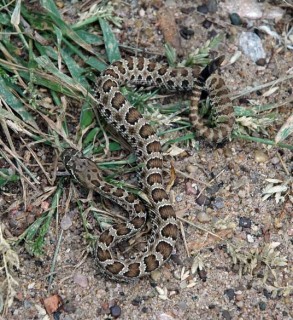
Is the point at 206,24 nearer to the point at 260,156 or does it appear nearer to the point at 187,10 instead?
the point at 187,10

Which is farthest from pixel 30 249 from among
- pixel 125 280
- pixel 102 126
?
pixel 102 126

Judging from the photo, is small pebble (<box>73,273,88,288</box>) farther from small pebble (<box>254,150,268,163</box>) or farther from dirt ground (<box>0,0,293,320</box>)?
small pebble (<box>254,150,268,163</box>)

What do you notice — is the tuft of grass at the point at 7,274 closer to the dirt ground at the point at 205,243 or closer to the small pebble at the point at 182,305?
the dirt ground at the point at 205,243

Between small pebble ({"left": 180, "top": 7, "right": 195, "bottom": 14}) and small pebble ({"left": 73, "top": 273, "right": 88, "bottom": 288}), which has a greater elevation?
small pebble ({"left": 180, "top": 7, "right": 195, "bottom": 14})

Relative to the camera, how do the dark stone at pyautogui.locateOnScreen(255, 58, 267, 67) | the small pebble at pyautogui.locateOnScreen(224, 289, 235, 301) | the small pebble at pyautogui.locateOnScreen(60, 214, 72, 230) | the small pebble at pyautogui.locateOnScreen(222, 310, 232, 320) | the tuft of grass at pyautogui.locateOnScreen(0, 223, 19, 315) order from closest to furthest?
the tuft of grass at pyautogui.locateOnScreen(0, 223, 19, 315), the small pebble at pyautogui.locateOnScreen(222, 310, 232, 320), the small pebble at pyautogui.locateOnScreen(224, 289, 235, 301), the small pebble at pyautogui.locateOnScreen(60, 214, 72, 230), the dark stone at pyautogui.locateOnScreen(255, 58, 267, 67)

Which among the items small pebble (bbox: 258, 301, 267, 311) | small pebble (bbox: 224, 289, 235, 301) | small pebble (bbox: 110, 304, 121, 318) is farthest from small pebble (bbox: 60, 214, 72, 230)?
small pebble (bbox: 258, 301, 267, 311)

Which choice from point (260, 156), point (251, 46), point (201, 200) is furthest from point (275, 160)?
point (251, 46)

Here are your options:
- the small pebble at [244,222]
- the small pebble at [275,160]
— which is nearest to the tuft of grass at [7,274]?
the small pebble at [244,222]
